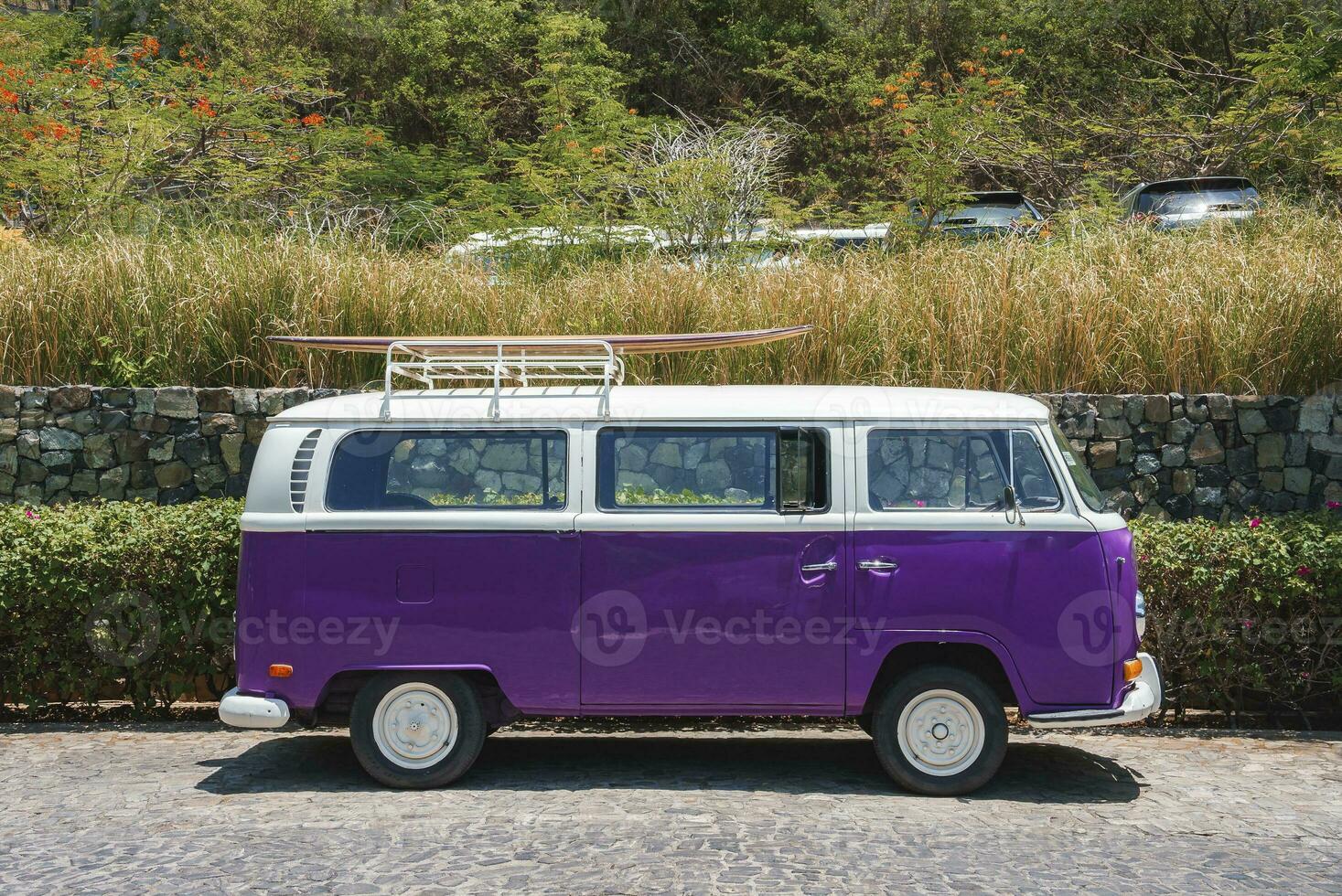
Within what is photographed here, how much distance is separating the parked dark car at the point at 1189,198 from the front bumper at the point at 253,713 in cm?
1154

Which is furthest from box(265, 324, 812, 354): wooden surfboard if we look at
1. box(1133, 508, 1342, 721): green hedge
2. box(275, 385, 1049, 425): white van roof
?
box(1133, 508, 1342, 721): green hedge

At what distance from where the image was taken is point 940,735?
5.98 meters

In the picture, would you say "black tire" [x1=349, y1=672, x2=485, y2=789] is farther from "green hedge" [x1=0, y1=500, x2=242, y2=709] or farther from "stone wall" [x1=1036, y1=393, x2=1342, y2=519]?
"stone wall" [x1=1036, y1=393, x2=1342, y2=519]

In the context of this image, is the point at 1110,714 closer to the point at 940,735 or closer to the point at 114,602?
the point at 940,735

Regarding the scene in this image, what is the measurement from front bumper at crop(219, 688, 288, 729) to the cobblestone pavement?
15.8 inches

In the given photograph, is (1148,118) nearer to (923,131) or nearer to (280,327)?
(923,131)

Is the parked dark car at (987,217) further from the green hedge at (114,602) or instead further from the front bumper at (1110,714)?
the green hedge at (114,602)

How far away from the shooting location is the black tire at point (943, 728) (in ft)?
19.4

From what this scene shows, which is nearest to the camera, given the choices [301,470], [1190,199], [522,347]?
[301,470]

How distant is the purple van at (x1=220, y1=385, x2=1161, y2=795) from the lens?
584cm

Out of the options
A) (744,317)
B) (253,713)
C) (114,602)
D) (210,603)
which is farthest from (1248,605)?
(114,602)

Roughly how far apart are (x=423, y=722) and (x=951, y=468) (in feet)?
9.72

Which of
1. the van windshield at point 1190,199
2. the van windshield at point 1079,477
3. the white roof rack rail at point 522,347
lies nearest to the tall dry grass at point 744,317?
the white roof rack rail at point 522,347

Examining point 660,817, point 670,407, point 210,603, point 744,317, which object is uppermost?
point 744,317
